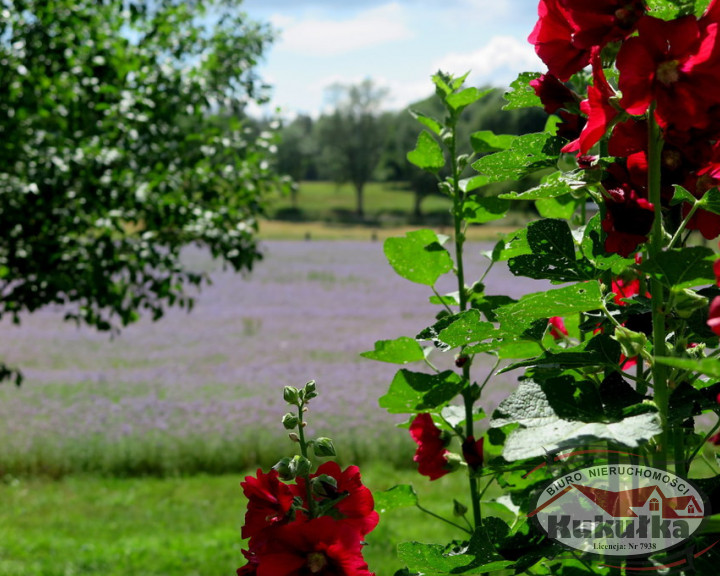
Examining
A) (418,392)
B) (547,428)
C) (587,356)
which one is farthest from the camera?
(418,392)

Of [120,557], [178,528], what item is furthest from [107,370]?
[120,557]

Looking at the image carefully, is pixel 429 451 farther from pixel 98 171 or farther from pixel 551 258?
pixel 98 171

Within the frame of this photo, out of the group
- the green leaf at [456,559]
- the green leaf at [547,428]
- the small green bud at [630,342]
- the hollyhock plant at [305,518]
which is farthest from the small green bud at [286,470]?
the small green bud at [630,342]

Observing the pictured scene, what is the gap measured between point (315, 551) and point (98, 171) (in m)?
3.24

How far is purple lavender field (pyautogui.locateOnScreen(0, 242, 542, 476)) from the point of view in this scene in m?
6.27

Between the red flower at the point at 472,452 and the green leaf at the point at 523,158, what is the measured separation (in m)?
0.46

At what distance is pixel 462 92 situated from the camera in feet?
3.96

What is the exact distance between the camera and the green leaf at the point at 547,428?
1.75ft

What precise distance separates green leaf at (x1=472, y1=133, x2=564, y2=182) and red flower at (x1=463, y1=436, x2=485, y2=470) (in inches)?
18.2

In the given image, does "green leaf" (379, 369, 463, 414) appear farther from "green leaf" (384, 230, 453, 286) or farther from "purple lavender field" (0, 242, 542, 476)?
"purple lavender field" (0, 242, 542, 476)

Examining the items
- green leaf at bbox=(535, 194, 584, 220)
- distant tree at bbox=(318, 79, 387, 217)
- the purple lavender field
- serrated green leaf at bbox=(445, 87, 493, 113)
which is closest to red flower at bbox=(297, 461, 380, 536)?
green leaf at bbox=(535, 194, 584, 220)

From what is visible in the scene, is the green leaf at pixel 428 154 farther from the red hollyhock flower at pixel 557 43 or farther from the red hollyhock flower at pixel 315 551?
A: the red hollyhock flower at pixel 315 551

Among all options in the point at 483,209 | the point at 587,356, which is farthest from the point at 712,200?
the point at 483,209

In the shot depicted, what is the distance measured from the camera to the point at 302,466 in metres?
0.80
